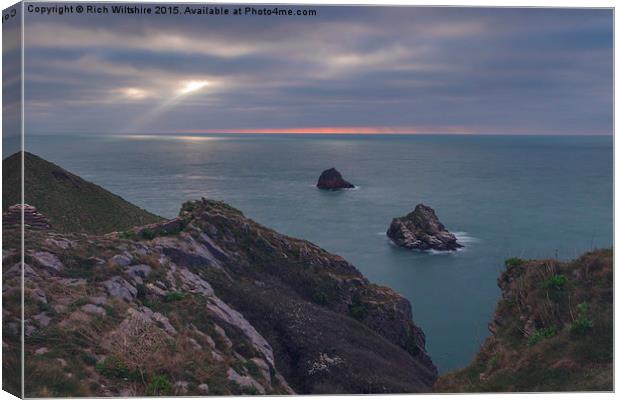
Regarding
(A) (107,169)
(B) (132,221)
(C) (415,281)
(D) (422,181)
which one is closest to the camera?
(C) (415,281)

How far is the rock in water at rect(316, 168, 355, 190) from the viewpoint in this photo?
80.9 m

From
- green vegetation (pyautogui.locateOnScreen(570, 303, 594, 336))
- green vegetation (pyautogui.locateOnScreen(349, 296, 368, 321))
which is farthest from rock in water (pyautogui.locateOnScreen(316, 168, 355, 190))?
green vegetation (pyautogui.locateOnScreen(570, 303, 594, 336))

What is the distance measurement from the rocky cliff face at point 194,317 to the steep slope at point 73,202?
22.1m

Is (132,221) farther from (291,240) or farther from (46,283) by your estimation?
(46,283)

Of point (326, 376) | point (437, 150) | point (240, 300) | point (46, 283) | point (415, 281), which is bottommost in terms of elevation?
point (415, 281)

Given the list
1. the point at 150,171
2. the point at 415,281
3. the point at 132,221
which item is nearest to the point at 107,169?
the point at 150,171

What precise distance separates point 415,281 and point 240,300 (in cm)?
2772

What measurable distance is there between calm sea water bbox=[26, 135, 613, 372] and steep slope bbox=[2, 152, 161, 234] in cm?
282

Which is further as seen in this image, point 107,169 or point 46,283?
point 107,169

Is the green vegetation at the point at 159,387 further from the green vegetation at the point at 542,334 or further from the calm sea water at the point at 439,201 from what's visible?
the green vegetation at the point at 542,334

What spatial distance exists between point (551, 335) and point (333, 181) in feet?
217

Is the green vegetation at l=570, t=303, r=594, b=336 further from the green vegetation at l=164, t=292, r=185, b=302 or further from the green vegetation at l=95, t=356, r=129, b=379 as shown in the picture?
the green vegetation at l=164, t=292, r=185, b=302

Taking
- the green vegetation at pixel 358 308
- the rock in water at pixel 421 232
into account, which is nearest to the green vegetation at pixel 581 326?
the green vegetation at pixel 358 308

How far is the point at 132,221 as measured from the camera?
2266 inches
